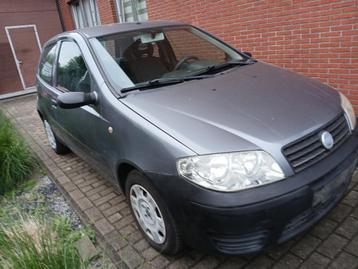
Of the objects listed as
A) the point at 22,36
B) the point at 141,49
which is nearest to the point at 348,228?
the point at 141,49

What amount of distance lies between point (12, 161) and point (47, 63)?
1364 mm

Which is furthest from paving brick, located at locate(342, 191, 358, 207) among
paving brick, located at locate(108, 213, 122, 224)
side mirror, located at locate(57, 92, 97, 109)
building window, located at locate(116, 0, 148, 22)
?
building window, located at locate(116, 0, 148, 22)

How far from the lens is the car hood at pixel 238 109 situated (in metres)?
1.66

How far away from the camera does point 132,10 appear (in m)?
7.59

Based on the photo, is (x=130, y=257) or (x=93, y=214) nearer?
(x=130, y=257)

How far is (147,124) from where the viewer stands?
1.89m

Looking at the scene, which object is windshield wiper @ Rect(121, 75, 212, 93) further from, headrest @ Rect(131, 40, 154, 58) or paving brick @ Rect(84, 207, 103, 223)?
paving brick @ Rect(84, 207, 103, 223)

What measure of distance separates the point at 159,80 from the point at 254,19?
8.86 ft

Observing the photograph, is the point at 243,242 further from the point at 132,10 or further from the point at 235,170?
the point at 132,10

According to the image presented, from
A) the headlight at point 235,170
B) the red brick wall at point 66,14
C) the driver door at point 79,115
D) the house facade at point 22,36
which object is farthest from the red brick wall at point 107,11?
the headlight at point 235,170

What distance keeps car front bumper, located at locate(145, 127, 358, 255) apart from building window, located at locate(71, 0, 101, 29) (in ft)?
29.0

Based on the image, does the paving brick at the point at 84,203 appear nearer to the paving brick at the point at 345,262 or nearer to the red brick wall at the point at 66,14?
the paving brick at the point at 345,262

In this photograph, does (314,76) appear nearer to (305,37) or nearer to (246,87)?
(305,37)

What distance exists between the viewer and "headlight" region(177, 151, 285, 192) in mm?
1568
